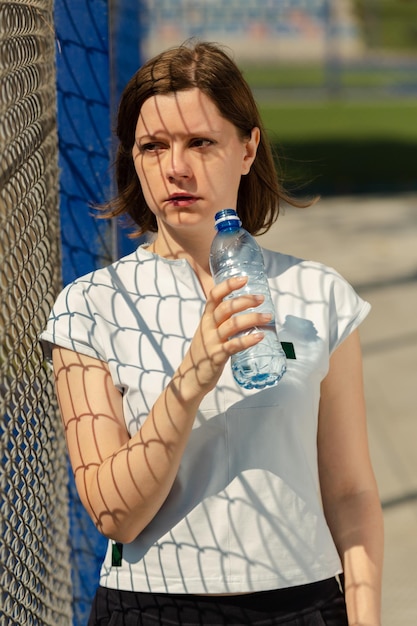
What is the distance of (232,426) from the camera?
6.41ft

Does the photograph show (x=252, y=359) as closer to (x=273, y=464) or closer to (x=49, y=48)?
(x=273, y=464)

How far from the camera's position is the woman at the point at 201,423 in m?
1.91

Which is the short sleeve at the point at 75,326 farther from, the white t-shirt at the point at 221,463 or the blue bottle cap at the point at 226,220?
the blue bottle cap at the point at 226,220

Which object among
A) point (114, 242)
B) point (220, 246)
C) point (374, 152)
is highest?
point (220, 246)

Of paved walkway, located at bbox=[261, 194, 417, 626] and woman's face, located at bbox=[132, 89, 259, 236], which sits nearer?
woman's face, located at bbox=[132, 89, 259, 236]

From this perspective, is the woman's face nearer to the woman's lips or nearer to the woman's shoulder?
the woman's lips

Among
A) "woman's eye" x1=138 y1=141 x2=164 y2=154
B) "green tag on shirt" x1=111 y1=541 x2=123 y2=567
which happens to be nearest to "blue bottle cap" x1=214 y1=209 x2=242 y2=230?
"woman's eye" x1=138 y1=141 x2=164 y2=154

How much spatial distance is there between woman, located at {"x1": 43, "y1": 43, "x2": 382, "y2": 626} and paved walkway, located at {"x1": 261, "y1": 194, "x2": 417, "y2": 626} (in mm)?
2031

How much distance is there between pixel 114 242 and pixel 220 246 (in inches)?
40.3

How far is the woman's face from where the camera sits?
199 cm

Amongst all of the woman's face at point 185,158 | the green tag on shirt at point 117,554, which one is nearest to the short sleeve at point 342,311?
the woman's face at point 185,158

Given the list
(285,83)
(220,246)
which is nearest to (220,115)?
(220,246)

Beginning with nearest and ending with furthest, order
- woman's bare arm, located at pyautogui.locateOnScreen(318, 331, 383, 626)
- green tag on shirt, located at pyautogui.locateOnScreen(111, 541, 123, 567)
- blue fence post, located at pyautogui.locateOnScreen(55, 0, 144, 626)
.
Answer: green tag on shirt, located at pyautogui.locateOnScreen(111, 541, 123, 567) → woman's bare arm, located at pyautogui.locateOnScreen(318, 331, 383, 626) → blue fence post, located at pyautogui.locateOnScreen(55, 0, 144, 626)

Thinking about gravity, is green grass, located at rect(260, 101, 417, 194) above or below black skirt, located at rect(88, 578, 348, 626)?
below
